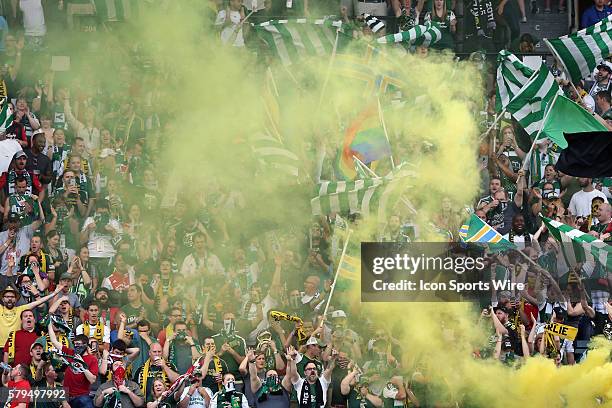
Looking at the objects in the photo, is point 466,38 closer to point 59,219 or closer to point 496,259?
point 496,259

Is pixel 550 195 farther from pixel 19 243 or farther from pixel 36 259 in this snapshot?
pixel 19 243

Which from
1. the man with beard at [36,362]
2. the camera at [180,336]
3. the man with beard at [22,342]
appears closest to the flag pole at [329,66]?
the camera at [180,336]

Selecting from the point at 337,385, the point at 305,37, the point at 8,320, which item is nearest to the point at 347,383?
the point at 337,385

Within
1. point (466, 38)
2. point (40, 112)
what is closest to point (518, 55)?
point (466, 38)

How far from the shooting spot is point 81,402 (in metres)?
15.6

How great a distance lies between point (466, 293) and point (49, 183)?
15.6 ft

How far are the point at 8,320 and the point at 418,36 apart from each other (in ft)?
19.1

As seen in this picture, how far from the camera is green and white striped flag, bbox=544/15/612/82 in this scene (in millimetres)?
17625

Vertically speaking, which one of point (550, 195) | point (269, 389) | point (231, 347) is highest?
point (550, 195)

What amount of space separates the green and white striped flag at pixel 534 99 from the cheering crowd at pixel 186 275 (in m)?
0.62

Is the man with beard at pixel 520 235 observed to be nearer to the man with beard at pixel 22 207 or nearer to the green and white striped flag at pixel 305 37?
the green and white striped flag at pixel 305 37

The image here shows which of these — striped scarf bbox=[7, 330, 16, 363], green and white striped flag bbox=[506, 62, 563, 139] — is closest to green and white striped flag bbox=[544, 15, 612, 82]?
green and white striped flag bbox=[506, 62, 563, 139]

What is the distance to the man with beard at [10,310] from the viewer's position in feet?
52.5

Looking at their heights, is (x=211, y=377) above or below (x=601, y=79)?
below
